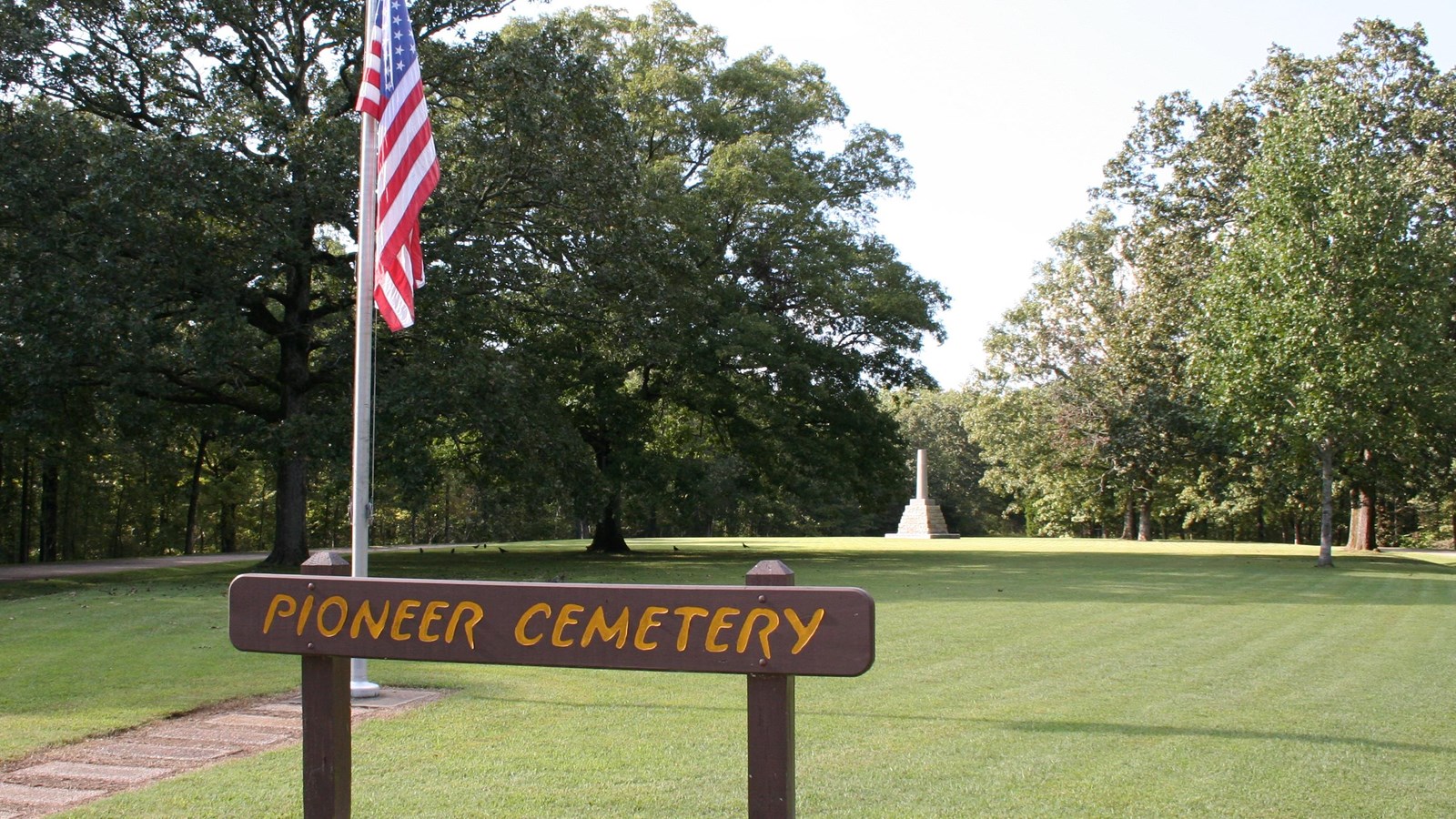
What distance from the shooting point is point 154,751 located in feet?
20.6

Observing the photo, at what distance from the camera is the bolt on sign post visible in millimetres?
3420

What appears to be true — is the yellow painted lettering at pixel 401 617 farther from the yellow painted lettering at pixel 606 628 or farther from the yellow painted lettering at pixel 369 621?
the yellow painted lettering at pixel 606 628

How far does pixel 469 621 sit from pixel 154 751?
366 cm

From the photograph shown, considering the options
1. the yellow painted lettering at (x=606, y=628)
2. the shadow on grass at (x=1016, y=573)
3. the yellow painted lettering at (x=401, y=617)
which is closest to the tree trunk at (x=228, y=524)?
the shadow on grass at (x=1016, y=573)

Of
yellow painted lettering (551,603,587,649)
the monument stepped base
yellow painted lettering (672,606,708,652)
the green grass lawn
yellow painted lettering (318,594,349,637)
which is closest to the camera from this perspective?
yellow painted lettering (672,606,708,652)

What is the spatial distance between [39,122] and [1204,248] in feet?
97.8

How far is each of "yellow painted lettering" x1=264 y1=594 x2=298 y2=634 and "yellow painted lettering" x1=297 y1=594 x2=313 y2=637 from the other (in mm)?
31

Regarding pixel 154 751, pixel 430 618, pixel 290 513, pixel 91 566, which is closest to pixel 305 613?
pixel 430 618

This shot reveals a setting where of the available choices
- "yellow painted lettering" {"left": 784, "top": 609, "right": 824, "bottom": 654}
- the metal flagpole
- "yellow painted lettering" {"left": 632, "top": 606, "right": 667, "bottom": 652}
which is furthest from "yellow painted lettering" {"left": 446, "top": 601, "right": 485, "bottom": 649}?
the metal flagpole

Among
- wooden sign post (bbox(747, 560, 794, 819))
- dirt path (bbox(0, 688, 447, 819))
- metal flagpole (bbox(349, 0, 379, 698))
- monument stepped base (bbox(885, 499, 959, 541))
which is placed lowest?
monument stepped base (bbox(885, 499, 959, 541))

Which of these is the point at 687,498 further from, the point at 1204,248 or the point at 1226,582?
the point at 1204,248

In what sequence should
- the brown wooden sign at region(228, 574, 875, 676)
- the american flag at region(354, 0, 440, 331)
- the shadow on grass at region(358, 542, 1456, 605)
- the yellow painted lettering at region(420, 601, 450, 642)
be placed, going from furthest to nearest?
the shadow on grass at region(358, 542, 1456, 605) < the american flag at region(354, 0, 440, 331) < the yellow painted lettering at region(420, 601, 450, 642) < the brown wooden sign at region(228, 574, 875, 676)

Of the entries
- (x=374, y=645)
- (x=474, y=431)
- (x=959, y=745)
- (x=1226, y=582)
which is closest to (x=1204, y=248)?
(x=1226, y=582)

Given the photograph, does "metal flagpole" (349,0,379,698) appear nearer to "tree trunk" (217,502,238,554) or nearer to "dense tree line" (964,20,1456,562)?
"dense tree line" (964,20,1456,562)
